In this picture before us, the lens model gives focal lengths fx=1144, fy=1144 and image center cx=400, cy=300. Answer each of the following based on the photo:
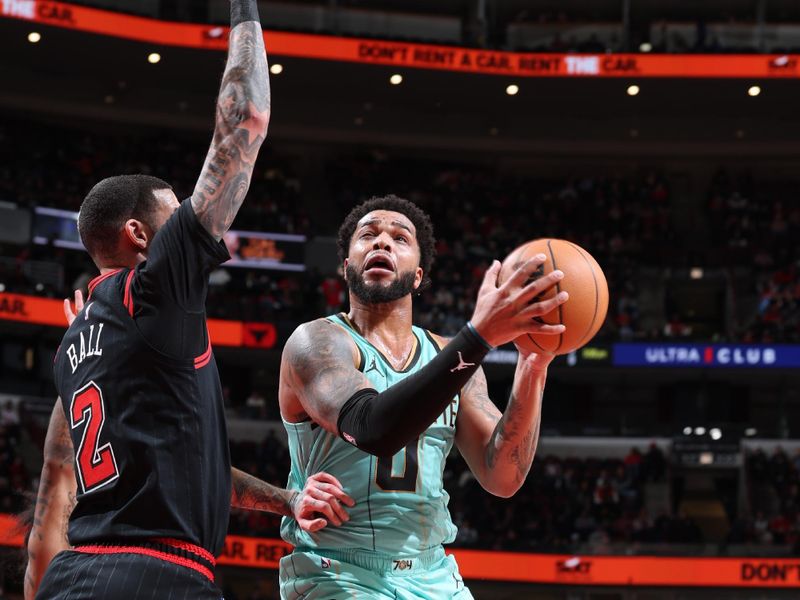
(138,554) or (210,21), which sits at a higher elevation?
(210,21)

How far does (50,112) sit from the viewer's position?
27.0 metres

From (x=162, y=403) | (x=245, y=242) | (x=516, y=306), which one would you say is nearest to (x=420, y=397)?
(x=516, y=306)

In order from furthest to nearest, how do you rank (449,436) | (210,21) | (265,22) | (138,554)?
(265,22) → (210,21) → (449,436) → (138,554)

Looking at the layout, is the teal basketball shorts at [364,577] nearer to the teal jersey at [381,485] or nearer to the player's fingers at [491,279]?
the teal jersey at [381,485]

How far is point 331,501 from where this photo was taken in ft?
14.0

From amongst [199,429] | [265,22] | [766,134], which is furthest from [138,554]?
[766,134]

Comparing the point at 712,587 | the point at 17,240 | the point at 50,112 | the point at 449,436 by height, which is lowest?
the point at 712,587

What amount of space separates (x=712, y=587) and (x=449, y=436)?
16.8 m

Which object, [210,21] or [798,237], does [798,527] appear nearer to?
[798,237]

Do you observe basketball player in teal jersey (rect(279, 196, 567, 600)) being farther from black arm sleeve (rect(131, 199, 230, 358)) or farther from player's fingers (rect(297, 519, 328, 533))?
black arm sleeve (rect(131, 199, 230, 358))

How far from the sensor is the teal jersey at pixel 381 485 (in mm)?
4469

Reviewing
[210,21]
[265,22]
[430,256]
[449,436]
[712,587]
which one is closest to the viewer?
[449,436]

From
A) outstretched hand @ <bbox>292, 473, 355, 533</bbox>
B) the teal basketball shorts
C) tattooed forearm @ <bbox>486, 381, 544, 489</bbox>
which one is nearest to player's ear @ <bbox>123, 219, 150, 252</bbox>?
outstretched hand @ <bbox>292, 473, 355, 533</bbox>

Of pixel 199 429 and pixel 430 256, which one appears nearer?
pixel 199 429
